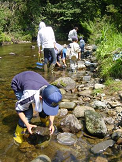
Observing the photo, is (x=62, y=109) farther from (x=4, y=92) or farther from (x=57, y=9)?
(x=57, y=9)

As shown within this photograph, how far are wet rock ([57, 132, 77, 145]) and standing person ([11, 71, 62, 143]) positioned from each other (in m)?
0.31

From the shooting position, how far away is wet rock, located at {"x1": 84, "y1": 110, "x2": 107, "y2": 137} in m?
3.05

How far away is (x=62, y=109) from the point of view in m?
3.95

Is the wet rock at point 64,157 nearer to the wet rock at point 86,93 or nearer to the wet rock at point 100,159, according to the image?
the wet rock at point 100,159

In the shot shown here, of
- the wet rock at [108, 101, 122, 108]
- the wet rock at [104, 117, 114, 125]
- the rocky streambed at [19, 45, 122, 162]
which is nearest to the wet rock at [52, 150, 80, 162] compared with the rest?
the rocky streambed at [19, 45, 122, 162]

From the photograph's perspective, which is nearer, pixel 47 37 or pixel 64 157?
pixel 64 157

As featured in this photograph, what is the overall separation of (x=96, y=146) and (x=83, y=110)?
1.01 meters

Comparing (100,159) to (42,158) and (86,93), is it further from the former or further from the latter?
(86,93)

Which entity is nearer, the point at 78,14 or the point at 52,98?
the point at 52,98

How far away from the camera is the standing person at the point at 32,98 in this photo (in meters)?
2.37

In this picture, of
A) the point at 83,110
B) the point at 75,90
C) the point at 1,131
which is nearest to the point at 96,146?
the point at 83,110

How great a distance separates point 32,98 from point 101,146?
1.19m

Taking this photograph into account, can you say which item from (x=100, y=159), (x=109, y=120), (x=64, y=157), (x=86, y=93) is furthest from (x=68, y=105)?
(x=100, y=159)

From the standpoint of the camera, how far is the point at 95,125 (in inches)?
124
